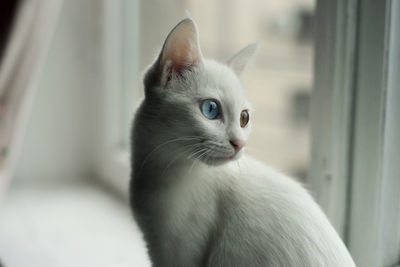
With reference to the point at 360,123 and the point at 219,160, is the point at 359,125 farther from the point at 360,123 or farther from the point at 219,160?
the point at 219,160

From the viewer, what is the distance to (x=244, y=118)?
57cm

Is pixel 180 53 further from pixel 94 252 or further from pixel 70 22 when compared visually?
pixel 70 22

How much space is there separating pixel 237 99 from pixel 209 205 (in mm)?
149

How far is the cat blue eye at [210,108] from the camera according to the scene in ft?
1.73

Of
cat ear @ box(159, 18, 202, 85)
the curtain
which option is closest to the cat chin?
cat ear @ box(159, 18, 202, 85)

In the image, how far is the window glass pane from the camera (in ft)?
2.87

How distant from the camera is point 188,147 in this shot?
1.73 ft

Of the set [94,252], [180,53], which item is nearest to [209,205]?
[180,53]

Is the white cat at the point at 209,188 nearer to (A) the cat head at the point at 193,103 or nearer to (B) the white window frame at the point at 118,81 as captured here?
(A) the cat head at the point at 193,103

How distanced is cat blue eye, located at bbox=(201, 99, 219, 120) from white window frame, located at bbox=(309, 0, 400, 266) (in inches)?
9.2

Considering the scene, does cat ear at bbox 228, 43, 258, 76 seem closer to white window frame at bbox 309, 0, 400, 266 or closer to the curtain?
white window frame at bbox 309, 0, 400, 266

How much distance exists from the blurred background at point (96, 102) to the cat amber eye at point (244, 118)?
0.10m

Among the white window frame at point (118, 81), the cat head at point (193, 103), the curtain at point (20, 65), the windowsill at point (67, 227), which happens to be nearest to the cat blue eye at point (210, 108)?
the cat head at point (193, 103)

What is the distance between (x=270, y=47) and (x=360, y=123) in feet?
1.66
